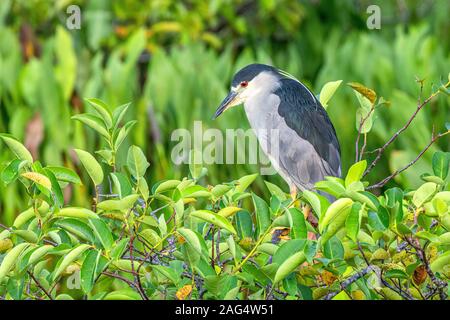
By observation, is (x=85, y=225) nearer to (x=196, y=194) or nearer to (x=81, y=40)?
(x=196, y=194)

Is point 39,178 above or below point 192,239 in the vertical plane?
above

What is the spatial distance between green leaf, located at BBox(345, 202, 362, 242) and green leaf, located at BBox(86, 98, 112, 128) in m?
0.61

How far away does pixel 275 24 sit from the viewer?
752 centimetres

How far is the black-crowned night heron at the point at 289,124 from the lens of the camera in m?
2.96

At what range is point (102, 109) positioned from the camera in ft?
6.52

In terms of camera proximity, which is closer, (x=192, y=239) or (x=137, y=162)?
(x=192, y=239)

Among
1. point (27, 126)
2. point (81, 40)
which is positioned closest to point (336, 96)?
point (27, 126)

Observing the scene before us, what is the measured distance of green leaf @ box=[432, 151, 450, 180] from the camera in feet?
6.44

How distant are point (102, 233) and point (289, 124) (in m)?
1.36

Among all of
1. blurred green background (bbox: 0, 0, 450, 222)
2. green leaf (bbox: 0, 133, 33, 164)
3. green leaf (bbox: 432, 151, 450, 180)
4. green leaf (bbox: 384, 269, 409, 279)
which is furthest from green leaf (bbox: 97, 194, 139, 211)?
blurred green background (bbox: 0, 0, 450, 222)

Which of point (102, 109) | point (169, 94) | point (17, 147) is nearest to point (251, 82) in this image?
point (102, 109)

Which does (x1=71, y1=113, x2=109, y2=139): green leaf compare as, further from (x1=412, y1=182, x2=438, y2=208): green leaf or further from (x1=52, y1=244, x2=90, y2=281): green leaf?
(x1=412, y1=182, x2=438, y2=208): green leaf

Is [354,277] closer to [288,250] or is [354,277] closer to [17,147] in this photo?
[288,250]

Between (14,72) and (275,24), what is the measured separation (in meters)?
3.05
